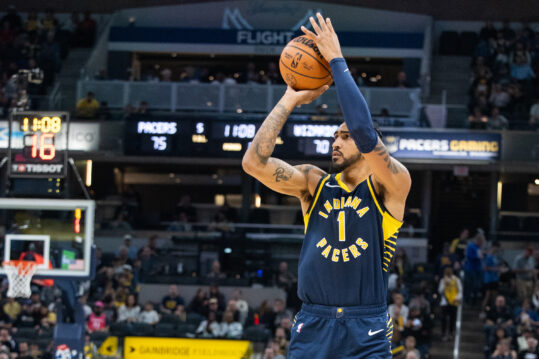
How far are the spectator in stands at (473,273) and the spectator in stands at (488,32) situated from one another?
655cm

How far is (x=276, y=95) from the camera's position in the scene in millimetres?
19875

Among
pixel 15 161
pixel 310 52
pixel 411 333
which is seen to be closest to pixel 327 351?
pixel 310 52

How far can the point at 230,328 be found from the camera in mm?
16062

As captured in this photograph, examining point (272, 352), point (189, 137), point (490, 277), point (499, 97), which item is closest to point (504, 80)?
point (499, 97)

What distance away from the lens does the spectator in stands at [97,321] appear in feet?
53.4

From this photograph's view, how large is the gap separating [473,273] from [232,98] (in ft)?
20.0

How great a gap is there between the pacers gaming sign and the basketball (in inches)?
558

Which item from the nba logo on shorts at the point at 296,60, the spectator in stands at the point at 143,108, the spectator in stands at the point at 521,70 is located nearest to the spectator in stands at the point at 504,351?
the spectator in stands at the point at 521,70

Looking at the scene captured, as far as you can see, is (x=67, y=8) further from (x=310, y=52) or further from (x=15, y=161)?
(x=310, y=52)

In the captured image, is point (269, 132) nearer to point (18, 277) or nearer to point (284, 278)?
point (18, 277)

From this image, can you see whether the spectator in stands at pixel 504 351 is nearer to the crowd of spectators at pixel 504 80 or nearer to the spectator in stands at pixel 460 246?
the spectator in stands at pixel 460 246

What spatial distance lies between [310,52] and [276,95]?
15.2m

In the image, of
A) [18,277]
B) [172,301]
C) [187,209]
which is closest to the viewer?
[18,277]

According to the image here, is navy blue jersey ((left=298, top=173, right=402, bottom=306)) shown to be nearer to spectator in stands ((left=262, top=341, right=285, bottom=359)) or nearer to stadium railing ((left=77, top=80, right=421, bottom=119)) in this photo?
spectator in stands ((left=262, top=341, right=285, bottom=359))
